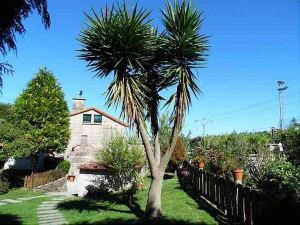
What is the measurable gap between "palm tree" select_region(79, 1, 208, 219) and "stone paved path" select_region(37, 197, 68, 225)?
4257 millimetres

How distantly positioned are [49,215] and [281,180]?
10410mm

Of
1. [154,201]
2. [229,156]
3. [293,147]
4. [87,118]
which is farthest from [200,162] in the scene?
[87,118]

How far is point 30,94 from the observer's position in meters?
33.0

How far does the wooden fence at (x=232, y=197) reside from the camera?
10.0 metres

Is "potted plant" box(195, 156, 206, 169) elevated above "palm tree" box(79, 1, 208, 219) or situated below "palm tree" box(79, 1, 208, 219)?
below

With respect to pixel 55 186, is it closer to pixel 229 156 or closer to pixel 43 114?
pixel 43 114

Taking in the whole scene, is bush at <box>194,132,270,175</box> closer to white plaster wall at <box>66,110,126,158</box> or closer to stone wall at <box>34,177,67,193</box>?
stone wall at <box>34,177,67,193</box>

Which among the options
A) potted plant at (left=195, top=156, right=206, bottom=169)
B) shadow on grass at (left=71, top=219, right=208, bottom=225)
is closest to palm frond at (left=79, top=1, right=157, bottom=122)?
shadow on grass at (left=71, top=219, right=208, bottom=225)

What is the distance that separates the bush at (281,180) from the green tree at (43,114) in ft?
76.1

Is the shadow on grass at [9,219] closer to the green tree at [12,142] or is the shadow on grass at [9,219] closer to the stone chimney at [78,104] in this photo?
the green tree at [12,142]

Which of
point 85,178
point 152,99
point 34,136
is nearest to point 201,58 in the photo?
point 152,99

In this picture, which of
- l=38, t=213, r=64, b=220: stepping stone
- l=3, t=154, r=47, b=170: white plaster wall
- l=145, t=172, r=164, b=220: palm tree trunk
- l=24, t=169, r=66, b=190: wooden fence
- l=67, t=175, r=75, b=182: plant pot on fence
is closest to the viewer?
l=145, t=172, r=164, b=220: palm tree trunk

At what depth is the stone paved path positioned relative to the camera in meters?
15.2

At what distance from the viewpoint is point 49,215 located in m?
17.1
